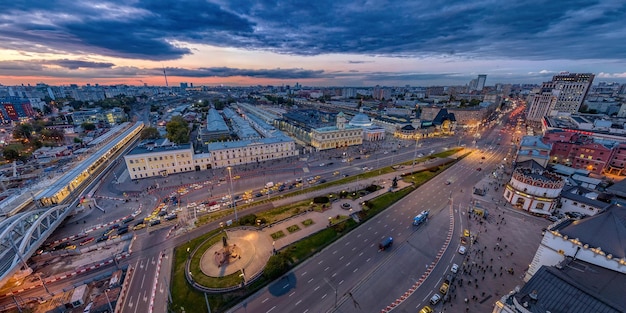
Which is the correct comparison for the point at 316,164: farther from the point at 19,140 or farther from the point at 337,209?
the point at 19,140

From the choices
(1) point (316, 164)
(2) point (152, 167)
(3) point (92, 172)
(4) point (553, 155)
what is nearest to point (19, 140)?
(3) point (92, 172)

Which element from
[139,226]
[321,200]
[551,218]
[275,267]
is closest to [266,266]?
[275,267]

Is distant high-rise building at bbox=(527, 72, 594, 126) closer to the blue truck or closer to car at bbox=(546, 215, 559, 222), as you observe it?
car at bbox=(546, 215, 559, 222)

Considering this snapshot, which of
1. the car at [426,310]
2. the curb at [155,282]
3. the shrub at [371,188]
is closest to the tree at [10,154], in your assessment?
the curb at [155,282]

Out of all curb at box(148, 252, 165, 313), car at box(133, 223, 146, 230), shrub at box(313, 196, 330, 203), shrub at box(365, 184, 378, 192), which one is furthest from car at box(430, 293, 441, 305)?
car at box(133, 223, 146, 230)

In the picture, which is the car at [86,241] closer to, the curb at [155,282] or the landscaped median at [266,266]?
the curb at [155,282]

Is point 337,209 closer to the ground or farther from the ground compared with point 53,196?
closer to the ground
